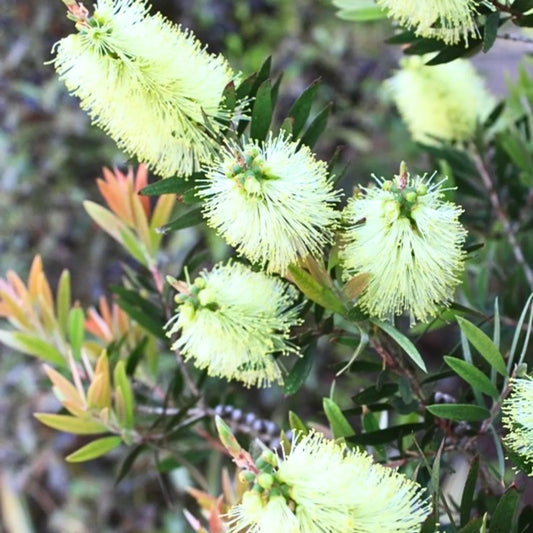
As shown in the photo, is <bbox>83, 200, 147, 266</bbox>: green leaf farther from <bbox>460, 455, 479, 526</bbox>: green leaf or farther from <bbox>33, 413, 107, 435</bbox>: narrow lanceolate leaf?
<bbox>460, 455, 479, 526</bbox>: green leaf

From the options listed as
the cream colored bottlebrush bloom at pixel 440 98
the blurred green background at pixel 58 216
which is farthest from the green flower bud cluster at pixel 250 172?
the blurred green background at pixel 58 216

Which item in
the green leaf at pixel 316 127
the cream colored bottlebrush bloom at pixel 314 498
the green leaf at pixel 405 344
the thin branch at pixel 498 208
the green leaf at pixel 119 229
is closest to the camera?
the cream colored bottlebrush bloom at pixel 314 498

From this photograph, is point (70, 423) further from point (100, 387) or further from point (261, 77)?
point (261, 77)

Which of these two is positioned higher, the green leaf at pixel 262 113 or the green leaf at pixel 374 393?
the green leaf at pixel 262 113

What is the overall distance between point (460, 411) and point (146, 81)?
27 cm

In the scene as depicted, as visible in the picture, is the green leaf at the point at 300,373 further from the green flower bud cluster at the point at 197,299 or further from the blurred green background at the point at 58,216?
the blurred green background at the point at 58,216

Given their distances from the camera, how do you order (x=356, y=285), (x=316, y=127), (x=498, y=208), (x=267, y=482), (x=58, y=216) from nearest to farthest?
(x=267, y=482) < (x=356, y=285) < (x=316, y=127) < (x=498, y=208) < (x=58, y=216)

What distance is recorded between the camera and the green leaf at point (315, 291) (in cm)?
48

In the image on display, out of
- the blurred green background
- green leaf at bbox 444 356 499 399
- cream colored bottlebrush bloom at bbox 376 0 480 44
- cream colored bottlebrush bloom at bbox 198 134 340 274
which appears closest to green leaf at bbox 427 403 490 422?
green leaf at bbox 444 356 499 399

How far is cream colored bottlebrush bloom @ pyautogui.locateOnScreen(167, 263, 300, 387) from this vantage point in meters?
0.47

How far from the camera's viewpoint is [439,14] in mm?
465

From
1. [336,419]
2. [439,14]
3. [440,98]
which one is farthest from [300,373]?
[440,98]

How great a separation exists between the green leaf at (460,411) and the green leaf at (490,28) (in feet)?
0.73

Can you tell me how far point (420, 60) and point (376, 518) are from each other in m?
0.48
